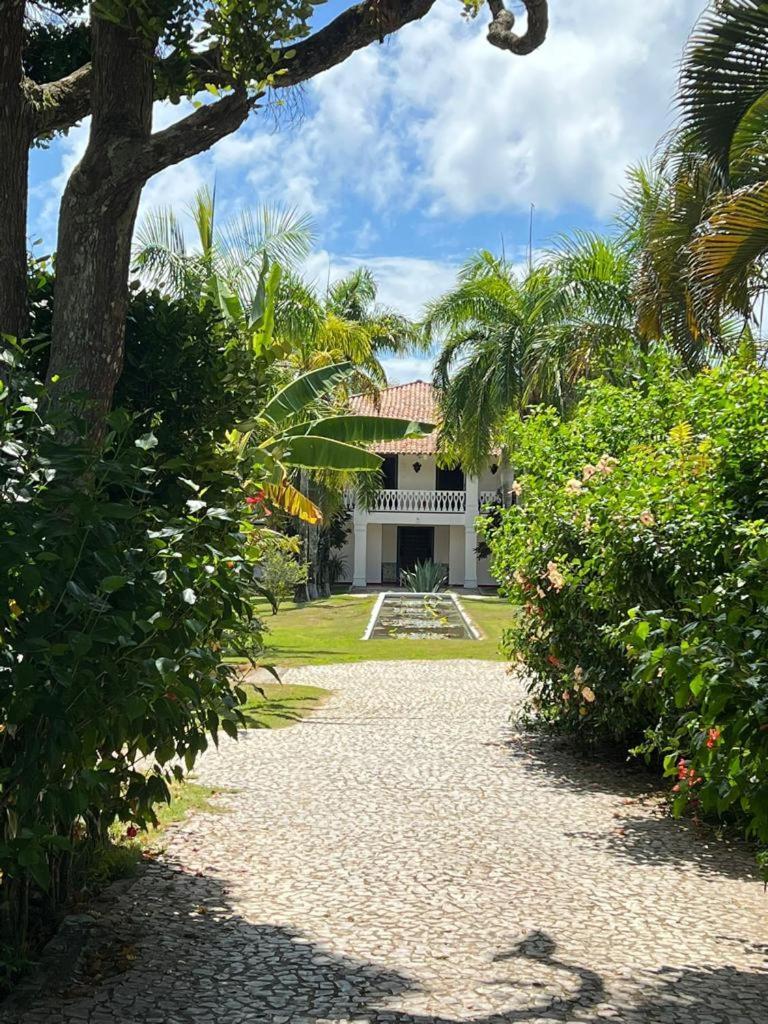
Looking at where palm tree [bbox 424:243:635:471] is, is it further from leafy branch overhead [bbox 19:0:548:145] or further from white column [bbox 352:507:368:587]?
leafy branch overhead [bbox 19:0:548:145]

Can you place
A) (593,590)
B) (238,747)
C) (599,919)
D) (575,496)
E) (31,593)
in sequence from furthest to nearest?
(238,747)
(575,496)
(593,590)
(599,919)
(31,593)

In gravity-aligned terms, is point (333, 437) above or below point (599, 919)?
above

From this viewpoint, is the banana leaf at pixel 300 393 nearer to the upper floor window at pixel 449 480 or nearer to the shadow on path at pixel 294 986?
the shadow on path at pixel 294 986

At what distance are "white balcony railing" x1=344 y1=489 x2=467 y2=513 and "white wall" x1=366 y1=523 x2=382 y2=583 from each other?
7.76ft

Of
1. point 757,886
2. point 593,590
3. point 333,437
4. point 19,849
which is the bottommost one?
point 757,886

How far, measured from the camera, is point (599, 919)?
5.40 m

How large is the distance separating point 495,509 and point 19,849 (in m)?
7.49

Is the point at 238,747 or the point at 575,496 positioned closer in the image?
the point at 575,496

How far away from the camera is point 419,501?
4197 centimetres

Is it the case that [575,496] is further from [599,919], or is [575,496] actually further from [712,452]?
[599,919]

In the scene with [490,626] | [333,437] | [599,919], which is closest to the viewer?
[599,919]

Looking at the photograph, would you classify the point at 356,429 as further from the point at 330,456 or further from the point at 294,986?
the point at 294,986

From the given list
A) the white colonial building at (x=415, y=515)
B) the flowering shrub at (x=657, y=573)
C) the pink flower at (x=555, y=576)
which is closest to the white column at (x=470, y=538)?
the white colonial building at (x=415, y=515)

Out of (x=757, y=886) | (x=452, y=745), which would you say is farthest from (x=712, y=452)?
(x=452, y=745)
